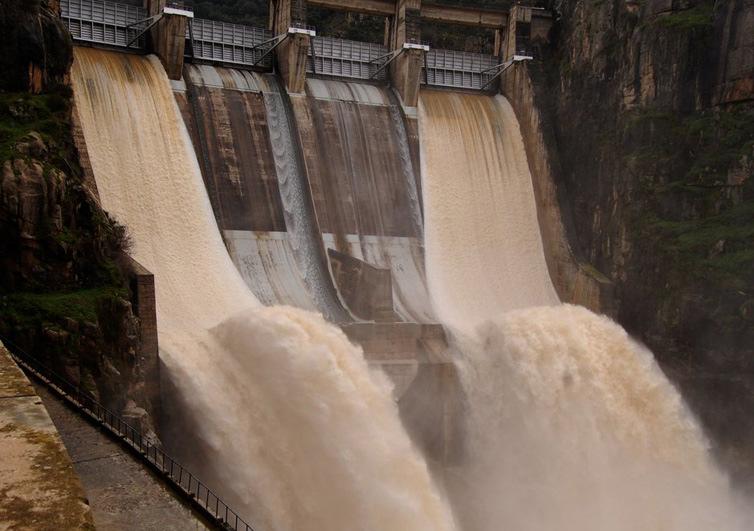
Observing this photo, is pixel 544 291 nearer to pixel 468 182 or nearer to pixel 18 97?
pixel 468 182

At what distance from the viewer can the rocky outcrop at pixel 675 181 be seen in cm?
2570

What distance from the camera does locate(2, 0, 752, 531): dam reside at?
19344mm

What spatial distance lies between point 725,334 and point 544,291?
6.89 m

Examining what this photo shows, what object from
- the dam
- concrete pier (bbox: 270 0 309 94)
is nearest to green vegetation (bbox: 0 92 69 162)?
the dam

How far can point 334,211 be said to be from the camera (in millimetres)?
29234

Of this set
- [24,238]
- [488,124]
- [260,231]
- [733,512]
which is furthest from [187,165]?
[733,512]

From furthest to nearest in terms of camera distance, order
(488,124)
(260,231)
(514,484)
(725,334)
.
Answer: (488,124) → (260,231) → (725,334) → (514,484)

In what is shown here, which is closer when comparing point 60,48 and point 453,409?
point 60,48

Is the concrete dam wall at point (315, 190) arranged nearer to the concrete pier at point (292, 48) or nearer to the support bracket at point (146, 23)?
the concrete pier at point (292, 48)

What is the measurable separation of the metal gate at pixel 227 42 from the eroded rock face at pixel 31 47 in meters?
8.53

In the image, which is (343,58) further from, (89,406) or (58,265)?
(89,406)

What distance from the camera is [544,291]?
3078 centimetres

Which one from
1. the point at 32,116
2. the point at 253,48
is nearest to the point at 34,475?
the point at 32,116

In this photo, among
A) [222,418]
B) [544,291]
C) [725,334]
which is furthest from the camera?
[544,291]
